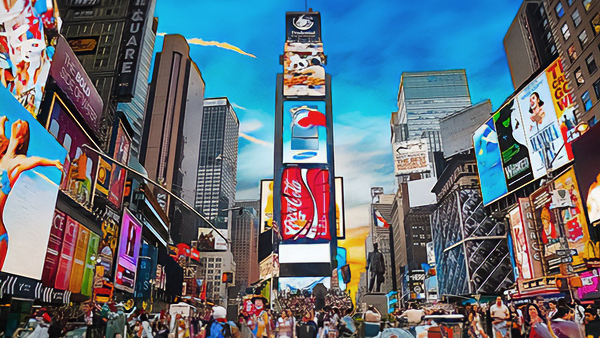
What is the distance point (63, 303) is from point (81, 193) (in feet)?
17.2

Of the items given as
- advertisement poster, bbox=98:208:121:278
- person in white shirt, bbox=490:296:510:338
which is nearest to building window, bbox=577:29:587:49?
person in white shirt, bbox=490:296:510:338

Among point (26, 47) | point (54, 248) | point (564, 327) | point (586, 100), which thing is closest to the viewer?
point (564, 327)

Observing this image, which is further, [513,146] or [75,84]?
[513,146]

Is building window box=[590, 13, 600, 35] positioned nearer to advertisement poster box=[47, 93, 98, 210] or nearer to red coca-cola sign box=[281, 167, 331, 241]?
red coca-cola sign box=[281, 167, 331, 241]

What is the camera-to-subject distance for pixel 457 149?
73.0 m

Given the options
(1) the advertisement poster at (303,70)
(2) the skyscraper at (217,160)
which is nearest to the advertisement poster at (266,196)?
(1) the advertisement poster at (303,70)

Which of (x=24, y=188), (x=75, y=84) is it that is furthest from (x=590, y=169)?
(x=75, y=84)

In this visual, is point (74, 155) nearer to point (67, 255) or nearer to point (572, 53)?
point (67, 255)

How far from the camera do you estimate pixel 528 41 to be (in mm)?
48000

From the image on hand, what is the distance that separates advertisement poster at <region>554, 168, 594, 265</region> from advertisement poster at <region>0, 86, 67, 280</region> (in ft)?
82.6

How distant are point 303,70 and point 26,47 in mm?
34714

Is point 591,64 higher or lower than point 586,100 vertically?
higher

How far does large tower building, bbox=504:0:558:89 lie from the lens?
45156 millimetres

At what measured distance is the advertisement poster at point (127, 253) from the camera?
27.3 metres
